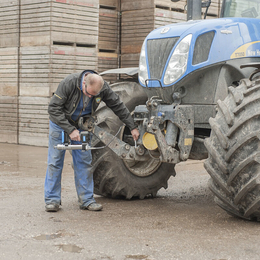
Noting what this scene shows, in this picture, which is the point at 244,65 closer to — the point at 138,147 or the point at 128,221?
the point at 138,147

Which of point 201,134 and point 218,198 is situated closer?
point 218,198

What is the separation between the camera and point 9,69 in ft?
36.9

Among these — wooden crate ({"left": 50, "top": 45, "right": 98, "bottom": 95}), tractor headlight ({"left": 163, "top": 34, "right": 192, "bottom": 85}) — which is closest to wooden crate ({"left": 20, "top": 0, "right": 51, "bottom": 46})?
wooden crate ({"left": 50, "top": 45, "right": 98, "bottom": 95})

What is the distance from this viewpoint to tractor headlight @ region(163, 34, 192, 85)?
17.5ft

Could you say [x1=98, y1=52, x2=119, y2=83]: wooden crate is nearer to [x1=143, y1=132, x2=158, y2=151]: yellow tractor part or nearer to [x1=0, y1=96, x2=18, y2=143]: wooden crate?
[x1=0, y1=96, x2=18, y2=143]: wooden crate

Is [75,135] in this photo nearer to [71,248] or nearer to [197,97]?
[197,97]

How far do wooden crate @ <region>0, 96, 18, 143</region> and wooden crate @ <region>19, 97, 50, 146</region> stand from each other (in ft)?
0.52

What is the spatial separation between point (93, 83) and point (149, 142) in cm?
82

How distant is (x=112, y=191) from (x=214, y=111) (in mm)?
1608

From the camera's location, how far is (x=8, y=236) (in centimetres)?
449

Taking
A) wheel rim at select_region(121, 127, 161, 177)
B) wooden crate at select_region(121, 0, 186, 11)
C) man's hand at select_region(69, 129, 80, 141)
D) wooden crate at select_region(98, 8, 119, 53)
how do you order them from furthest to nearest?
wooden crate at select_region(98, 8, 119, 53) → wooden crate at select_region(121, 0, 186, 11) → wheel rim at select_region(121, 127, 161, 177) → man's hand at select_region(69, 129, 80, 141)

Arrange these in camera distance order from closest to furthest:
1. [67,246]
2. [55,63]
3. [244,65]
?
[67,246] < [244,65] < [55,63]

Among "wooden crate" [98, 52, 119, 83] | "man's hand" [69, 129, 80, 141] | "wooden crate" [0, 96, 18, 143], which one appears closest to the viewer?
"man's hand" [69, 129, 80, 141]

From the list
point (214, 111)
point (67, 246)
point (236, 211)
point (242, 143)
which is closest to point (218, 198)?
point (236, 211)
